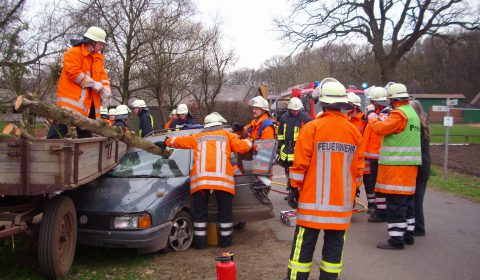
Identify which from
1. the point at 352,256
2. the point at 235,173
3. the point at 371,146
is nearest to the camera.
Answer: the point at 352,256

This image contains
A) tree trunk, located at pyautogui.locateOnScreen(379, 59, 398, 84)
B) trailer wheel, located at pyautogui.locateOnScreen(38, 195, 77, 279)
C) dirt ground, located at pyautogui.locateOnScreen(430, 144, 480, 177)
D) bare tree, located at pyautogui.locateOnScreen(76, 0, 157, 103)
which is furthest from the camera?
tree trunk, located at pyautogui.locateOnScreen(379, 59, 398, 84)

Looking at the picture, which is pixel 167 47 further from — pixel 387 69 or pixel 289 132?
pixel 289 132

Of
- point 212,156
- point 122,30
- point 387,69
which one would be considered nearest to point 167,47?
point 122,30

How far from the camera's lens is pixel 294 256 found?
4.17 metres

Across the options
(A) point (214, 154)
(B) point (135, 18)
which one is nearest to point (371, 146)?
(A) point (214, 154)

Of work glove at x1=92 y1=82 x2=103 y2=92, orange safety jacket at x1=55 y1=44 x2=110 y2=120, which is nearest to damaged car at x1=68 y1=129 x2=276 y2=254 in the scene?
orange safety jacket at x1=55 y1=44 x2=110 y2=120

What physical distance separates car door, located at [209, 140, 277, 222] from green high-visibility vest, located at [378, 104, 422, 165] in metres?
1.53

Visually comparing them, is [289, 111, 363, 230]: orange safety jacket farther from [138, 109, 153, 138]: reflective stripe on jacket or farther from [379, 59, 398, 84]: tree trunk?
[379, 59, 398, 84]: tree trunk

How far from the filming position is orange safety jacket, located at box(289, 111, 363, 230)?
4125mm

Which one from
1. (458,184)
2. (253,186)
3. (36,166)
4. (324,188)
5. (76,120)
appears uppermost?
(76,120)

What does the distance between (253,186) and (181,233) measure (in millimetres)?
1178

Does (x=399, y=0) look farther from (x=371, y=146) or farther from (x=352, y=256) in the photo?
(x=352, y=256)

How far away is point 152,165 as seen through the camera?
6.27 m

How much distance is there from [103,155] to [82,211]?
2.23 feet
